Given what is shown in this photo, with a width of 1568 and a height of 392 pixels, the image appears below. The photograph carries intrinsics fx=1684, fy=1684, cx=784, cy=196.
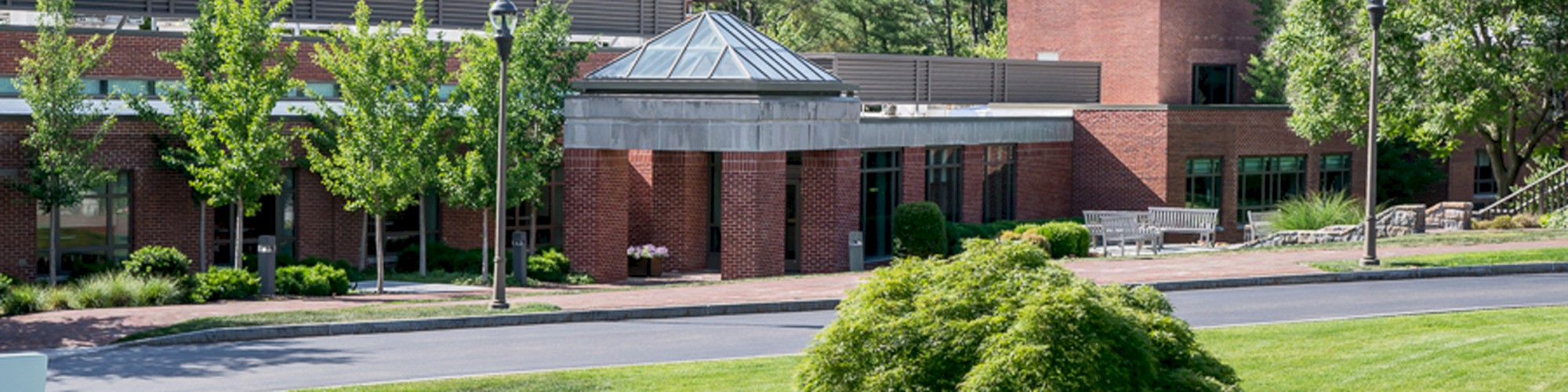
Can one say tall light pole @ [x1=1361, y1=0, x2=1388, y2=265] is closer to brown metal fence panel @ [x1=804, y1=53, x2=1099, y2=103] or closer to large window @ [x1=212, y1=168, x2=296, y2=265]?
brown metal fence panel @ [x1=804, y1=53, x2=1099, y2=103]

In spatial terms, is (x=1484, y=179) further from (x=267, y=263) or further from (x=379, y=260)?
(x=267, y=263)

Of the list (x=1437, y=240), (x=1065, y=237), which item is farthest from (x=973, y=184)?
(x=1437, y=240)

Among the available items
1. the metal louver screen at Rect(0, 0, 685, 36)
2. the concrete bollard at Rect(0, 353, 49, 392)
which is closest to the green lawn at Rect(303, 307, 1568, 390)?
the concrete bollard at Rect(0, 353, 49, 392)

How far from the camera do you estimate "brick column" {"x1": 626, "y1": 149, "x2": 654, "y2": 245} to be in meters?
33.9

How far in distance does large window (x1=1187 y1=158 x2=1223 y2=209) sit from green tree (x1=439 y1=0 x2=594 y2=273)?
51.6ft

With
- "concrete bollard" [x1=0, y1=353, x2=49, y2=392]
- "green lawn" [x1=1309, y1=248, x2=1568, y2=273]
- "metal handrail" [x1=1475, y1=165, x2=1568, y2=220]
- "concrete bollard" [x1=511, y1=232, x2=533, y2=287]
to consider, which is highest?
"metal handrail" [x1=1475, y1=165, x2=1568, y2=220]

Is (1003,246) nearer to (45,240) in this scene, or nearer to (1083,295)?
(1083,295)

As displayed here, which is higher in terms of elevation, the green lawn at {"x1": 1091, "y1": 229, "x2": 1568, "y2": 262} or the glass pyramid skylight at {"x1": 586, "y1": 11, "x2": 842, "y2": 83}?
the glass pyramid skylight at {"x1": 586, "y1": 11, "x2": 842, "y2": 83}

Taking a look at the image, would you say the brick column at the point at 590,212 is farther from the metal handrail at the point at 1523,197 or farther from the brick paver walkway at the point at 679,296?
the metal handrail at the point at 1523,197

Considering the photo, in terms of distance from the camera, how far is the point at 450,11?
40.7m

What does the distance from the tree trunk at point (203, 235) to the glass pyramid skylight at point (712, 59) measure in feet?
24.5

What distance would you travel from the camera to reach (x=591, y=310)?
22.6 metres

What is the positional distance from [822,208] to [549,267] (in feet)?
17.6

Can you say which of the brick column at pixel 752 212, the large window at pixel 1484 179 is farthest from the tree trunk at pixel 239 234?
the large window at pixel 1484 179
